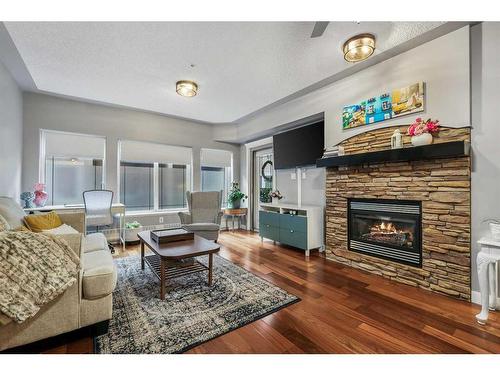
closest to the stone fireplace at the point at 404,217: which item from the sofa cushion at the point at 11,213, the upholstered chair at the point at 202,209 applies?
the upholstered chair at the point at 202,209

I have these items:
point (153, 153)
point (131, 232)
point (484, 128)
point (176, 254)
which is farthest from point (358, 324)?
point (153, 153)

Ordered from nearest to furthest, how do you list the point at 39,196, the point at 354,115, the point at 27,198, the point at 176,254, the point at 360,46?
the point at 176,254
the point at 360,46
the point at 354,115
the point at 27,198
the point at 39,196

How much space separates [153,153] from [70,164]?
1470 mm

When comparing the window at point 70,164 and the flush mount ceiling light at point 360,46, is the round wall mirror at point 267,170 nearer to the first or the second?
the flush mount ceiling light at point 360,46

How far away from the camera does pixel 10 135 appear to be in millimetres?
3043

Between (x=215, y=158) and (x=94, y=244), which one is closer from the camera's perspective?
(x=94, y=244)

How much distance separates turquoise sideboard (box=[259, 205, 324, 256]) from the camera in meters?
3.54

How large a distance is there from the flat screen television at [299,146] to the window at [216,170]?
1886 millimetres

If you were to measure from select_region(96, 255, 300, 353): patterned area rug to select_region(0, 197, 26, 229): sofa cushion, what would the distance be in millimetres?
1150

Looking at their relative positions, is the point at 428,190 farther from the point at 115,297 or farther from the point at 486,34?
the point at 115,297

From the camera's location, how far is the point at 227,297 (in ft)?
7.19

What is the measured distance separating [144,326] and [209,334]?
52 centimetres

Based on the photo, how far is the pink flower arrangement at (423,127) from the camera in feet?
7.52

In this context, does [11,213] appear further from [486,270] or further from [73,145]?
[486,270]
